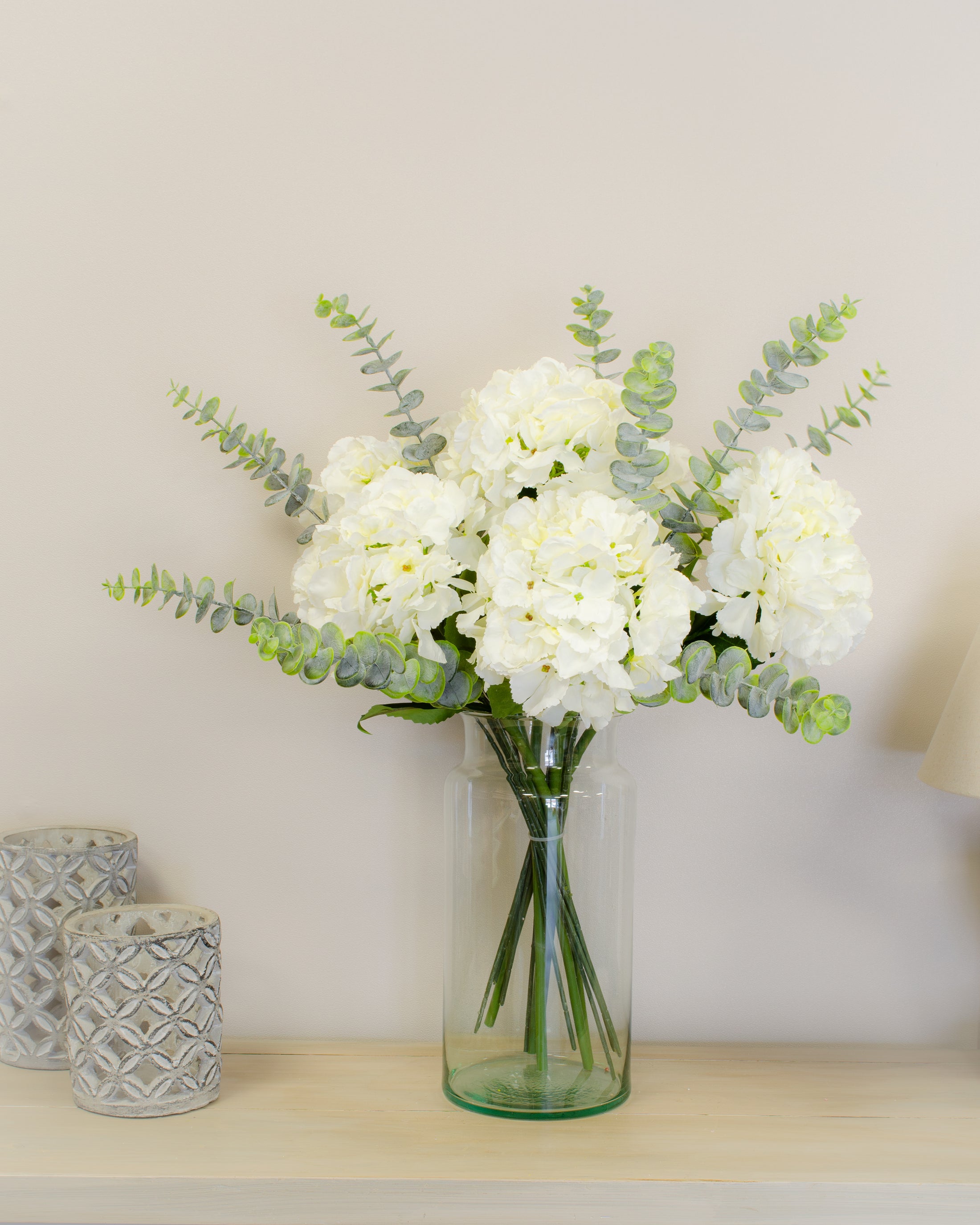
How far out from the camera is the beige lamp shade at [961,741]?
0.89 metres

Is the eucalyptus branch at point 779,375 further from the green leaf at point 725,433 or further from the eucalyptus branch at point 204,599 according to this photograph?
the eucalyptus branch at point 204,599

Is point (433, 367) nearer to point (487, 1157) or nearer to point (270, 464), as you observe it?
point (270, 464)

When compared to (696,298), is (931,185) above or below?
above

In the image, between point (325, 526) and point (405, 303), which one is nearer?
point (325, 526)

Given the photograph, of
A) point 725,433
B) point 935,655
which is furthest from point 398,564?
point 935,655

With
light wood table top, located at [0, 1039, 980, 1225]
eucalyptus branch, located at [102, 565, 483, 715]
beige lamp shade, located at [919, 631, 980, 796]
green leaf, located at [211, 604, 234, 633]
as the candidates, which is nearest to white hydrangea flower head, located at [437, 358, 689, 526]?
eucalyptus branch, located at [102, 565, 483, 715]

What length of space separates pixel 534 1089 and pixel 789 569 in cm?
48

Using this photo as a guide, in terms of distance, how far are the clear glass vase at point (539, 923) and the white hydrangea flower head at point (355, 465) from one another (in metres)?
0.22

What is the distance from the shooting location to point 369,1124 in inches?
33.0

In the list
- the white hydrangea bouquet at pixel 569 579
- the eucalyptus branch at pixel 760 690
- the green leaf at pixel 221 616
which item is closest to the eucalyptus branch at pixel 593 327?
the white hydrangea bouquet at pixel 569 579

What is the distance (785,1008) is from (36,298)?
1.05 meters

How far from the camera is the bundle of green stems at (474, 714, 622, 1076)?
859 mm

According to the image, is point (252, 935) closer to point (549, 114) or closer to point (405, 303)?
point (405, 303)

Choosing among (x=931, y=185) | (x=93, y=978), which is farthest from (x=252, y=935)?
(x=931, y=185)
